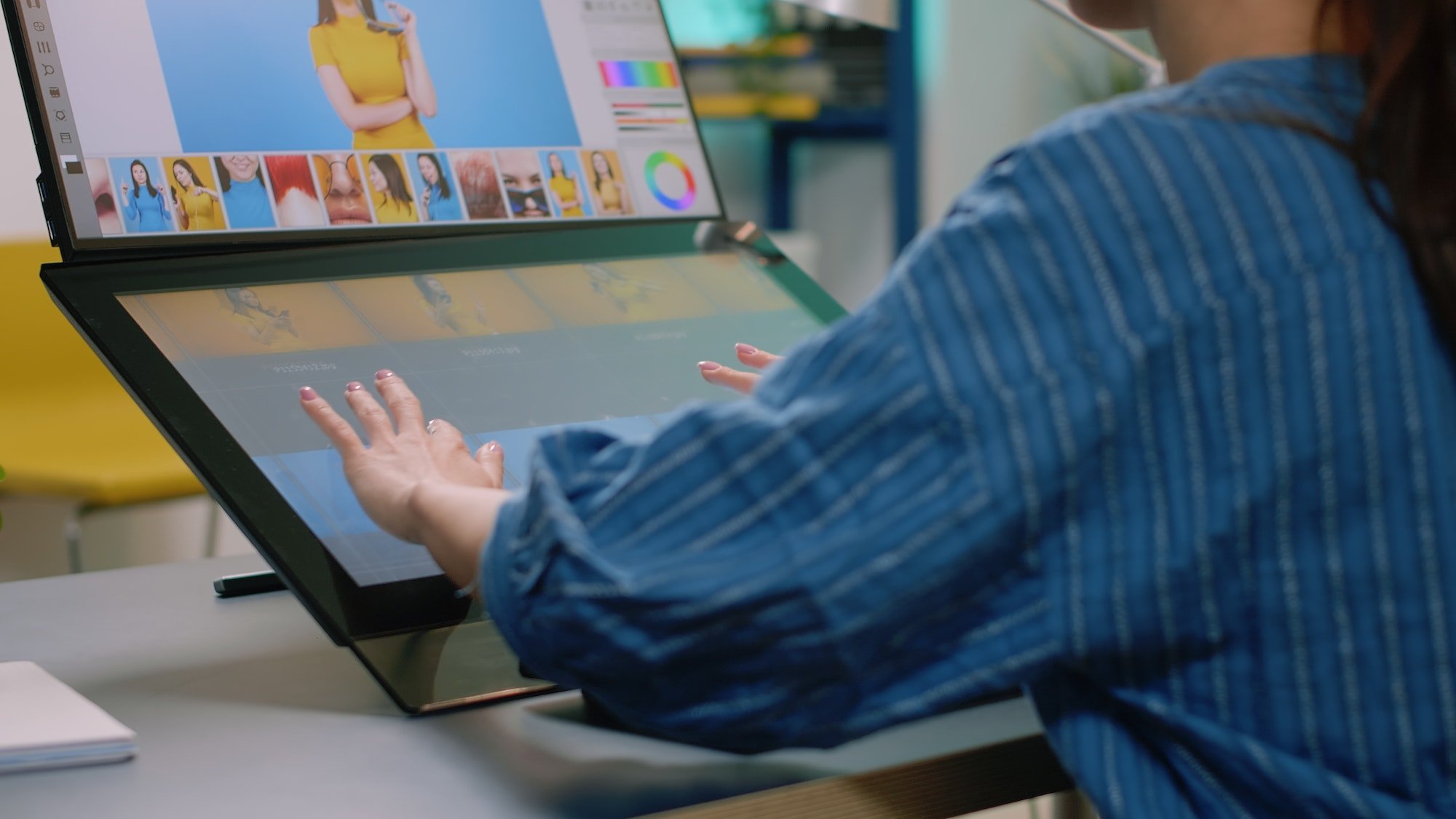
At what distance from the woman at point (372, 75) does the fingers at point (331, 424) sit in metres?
0.25

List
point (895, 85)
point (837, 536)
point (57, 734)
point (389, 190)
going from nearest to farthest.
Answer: point (837, 536), point (57, 734), point (389, 190), point (895, 85)

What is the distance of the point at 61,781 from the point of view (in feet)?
1.97

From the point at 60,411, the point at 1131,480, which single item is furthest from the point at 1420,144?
the point at 60,411

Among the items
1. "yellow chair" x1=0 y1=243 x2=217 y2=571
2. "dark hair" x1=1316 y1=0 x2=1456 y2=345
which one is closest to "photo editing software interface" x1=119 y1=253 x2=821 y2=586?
"dark hair" x1=1316 y1=0 x2=1456 y2=345

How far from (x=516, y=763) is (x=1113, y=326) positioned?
0.32 metres

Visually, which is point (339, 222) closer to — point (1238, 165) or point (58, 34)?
point (58, 34)

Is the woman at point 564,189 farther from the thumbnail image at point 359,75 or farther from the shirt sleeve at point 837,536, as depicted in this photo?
the shirt sleeve at point 837,536

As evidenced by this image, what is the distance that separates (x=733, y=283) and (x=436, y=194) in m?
0.22

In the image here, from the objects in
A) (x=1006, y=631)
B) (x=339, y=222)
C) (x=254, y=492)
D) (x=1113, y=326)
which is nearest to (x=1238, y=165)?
(x=1113, y=326)

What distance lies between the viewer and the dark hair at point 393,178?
95 centimetres

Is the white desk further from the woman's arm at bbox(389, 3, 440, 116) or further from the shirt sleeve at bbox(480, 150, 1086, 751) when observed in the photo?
the woman's arm at bbox(389, 3, 440, 116)

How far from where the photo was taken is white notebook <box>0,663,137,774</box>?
61 centimetres

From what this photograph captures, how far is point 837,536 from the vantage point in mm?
497

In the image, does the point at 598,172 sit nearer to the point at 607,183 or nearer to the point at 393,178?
the point at 607,183
